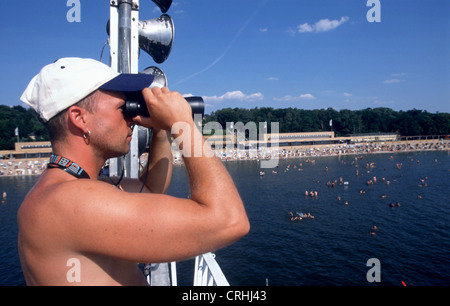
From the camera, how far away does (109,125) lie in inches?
50.6

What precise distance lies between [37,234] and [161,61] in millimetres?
3016

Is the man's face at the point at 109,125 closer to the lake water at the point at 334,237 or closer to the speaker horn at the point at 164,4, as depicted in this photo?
the speaker horn at the point at 164,4

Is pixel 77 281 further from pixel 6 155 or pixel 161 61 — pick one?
pixel 6 155

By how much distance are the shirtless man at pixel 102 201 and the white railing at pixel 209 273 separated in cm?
135

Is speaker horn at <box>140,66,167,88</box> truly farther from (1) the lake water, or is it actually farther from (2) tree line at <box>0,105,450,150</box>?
(2) tree line at <box>0,105,450,150</box>

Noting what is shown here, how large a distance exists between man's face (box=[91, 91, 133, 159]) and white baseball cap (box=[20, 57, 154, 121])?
5 centimetres

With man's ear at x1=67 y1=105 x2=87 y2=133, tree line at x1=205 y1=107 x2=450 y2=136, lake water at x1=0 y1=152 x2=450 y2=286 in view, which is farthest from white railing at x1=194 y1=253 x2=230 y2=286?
tree line at x1=205 y1=107 x2=450 y2=136

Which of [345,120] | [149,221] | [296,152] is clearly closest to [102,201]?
[149,221]

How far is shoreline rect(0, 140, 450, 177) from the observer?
163 feet

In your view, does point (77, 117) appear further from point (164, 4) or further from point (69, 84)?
point (164, 4)

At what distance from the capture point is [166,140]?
77.5 inches

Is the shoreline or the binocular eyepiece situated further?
the shoreline

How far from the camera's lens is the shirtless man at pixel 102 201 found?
3.30 ft
